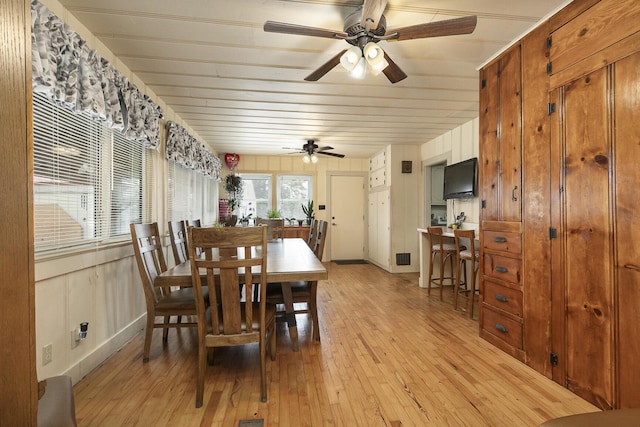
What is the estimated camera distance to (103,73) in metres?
2.04

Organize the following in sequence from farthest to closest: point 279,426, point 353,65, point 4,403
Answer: point 353,65
point 279,426
point 4,403

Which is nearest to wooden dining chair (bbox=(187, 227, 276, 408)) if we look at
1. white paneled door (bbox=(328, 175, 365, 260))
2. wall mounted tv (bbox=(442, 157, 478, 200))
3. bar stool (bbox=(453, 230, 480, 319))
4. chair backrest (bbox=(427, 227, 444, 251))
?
bar stool (bbox=(453, 230, 480, 319))

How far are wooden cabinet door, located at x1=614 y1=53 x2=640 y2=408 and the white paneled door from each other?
5208mm

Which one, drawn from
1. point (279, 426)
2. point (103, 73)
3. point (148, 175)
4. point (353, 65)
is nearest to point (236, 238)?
point (279, 426)

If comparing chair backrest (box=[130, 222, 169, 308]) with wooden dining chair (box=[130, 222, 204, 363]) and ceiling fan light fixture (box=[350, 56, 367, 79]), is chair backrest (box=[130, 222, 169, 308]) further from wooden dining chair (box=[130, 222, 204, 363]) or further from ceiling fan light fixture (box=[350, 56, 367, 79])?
ceiling fan light fixture (box=[350, 56, 367, 79])

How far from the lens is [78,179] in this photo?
1.95 metres

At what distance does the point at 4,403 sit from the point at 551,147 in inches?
104

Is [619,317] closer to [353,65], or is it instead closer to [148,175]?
[353,65]

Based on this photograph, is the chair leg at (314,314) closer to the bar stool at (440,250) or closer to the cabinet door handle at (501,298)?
the cabinet door handle at (501,298)

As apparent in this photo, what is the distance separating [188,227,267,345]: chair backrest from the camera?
154 centimetres

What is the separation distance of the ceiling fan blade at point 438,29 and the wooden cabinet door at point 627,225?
803mm

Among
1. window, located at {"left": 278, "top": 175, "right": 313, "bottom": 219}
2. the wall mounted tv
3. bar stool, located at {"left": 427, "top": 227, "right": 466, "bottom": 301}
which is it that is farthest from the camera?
window, located at {"left": 278, "top": 175, "right": 313, "bottom": 219}

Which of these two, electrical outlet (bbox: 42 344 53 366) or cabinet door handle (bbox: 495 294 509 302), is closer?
electrical outlet (bbox: 42 344 53 366)

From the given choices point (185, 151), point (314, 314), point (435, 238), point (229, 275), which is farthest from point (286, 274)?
point (435, 238)
